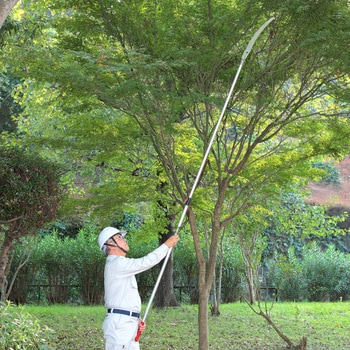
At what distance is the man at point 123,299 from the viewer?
4.16 meters

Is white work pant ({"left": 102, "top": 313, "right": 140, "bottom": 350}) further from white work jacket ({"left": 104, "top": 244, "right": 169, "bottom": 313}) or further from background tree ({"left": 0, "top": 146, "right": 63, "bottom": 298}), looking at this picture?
background tree ({"left": 0, "top": 146, "right": 63, "bottom": 298})

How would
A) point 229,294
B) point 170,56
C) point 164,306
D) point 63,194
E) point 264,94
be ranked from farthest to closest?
point 229,294
point 164,306
point 63,194
point 264,94
point 170,56

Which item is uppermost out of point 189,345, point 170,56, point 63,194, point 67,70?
point 170,56

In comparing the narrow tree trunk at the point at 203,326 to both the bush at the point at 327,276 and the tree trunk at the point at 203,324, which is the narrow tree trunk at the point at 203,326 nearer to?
the tree trunk at the point at 203,324

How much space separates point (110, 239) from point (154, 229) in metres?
5.79

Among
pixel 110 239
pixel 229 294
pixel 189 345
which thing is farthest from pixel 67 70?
pixel 229 294

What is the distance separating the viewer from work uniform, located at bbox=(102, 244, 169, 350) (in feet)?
13.6

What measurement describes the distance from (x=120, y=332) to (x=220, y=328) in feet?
17.5

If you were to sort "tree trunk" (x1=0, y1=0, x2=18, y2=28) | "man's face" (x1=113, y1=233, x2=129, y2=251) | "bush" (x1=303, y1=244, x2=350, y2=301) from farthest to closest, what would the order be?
1. "bush" (x1=303, y1=244, x2=350, y2=301)
2. "tree trunk" (x1=0, y1=0, x2=18, y2=28)
3. "man's face" (x1=113, y1=233, x2=129, y2=251)

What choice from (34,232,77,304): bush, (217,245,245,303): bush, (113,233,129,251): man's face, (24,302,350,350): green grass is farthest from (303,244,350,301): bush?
(113,233,129,251): man's face

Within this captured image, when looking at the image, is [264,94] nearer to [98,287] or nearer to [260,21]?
[260,21]

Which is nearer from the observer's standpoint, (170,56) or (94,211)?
(170,56)

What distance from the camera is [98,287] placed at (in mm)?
13000

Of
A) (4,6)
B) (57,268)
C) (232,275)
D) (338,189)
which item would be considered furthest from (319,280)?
(4,6)
